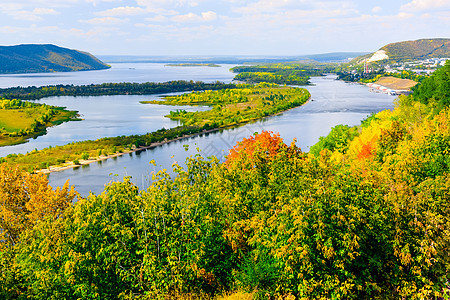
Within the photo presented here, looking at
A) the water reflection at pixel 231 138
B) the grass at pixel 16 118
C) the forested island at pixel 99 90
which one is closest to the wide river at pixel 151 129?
the water reflection at pixel 231 138

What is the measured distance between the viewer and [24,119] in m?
71.8

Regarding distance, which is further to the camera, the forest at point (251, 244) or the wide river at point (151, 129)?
the wide river at point (151, 129)

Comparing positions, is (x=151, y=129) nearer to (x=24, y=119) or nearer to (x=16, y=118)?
(x=24, y=119)

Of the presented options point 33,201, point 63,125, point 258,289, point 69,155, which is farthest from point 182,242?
point 63,125

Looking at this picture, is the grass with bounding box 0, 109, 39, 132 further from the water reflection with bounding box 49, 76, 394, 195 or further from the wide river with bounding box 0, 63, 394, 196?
the water reflection with bounding box 49, 76, 394, 195

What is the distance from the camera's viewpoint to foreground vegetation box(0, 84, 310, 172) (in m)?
45.6

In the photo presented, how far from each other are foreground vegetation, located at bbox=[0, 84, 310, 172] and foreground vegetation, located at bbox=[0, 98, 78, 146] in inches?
541

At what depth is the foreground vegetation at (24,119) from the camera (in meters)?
60.1

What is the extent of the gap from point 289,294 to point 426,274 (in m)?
3.57

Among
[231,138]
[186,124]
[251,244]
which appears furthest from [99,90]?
[251,244]

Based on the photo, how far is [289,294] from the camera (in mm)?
9094

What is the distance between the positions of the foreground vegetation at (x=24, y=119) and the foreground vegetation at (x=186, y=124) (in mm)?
13745

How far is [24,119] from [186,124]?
33077mm

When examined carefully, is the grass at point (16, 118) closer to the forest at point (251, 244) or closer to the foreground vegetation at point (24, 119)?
the foreground vegetation at point (24, 119)
